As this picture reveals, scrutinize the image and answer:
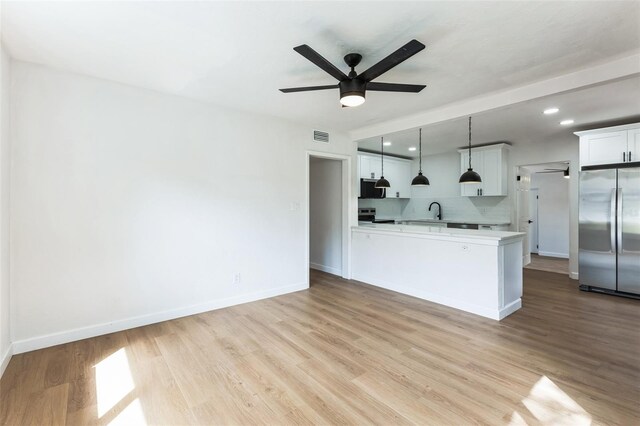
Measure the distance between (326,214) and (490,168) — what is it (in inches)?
142

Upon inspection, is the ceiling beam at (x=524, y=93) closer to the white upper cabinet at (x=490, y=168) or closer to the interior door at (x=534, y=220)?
the white upper cabinet at (x=490, y=168)

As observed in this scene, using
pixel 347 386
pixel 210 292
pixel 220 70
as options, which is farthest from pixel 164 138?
pixel 347 386

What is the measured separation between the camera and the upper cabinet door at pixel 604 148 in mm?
4289

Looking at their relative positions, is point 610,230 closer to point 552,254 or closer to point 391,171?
point 552,254

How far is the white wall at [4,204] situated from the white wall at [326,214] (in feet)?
13.7

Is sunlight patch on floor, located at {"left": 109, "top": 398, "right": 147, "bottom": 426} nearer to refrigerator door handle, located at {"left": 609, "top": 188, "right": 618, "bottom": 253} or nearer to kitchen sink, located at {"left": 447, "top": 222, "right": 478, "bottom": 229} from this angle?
refrigerator door handle, located at {"left": 609, "top": 188, "right": 618, "bottom": 253}

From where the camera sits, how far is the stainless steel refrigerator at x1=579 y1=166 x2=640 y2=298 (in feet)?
13.6

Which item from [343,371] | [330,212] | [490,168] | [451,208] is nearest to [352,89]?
[343,371]

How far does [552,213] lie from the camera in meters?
7.62

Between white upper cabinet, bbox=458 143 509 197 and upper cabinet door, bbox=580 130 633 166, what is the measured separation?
4.73 feet

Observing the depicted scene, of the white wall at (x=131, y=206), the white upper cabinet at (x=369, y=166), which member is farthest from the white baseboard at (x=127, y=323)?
the white upper cabinet at (x=369, y=166)

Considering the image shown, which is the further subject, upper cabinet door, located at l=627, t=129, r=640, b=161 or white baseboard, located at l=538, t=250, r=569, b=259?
white baseboard, located at l=538, t=250, r=569, b=259

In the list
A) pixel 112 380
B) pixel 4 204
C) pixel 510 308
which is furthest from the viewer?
pixel 510 308

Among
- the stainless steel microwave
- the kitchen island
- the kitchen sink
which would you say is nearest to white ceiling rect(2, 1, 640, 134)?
the kitchen island
